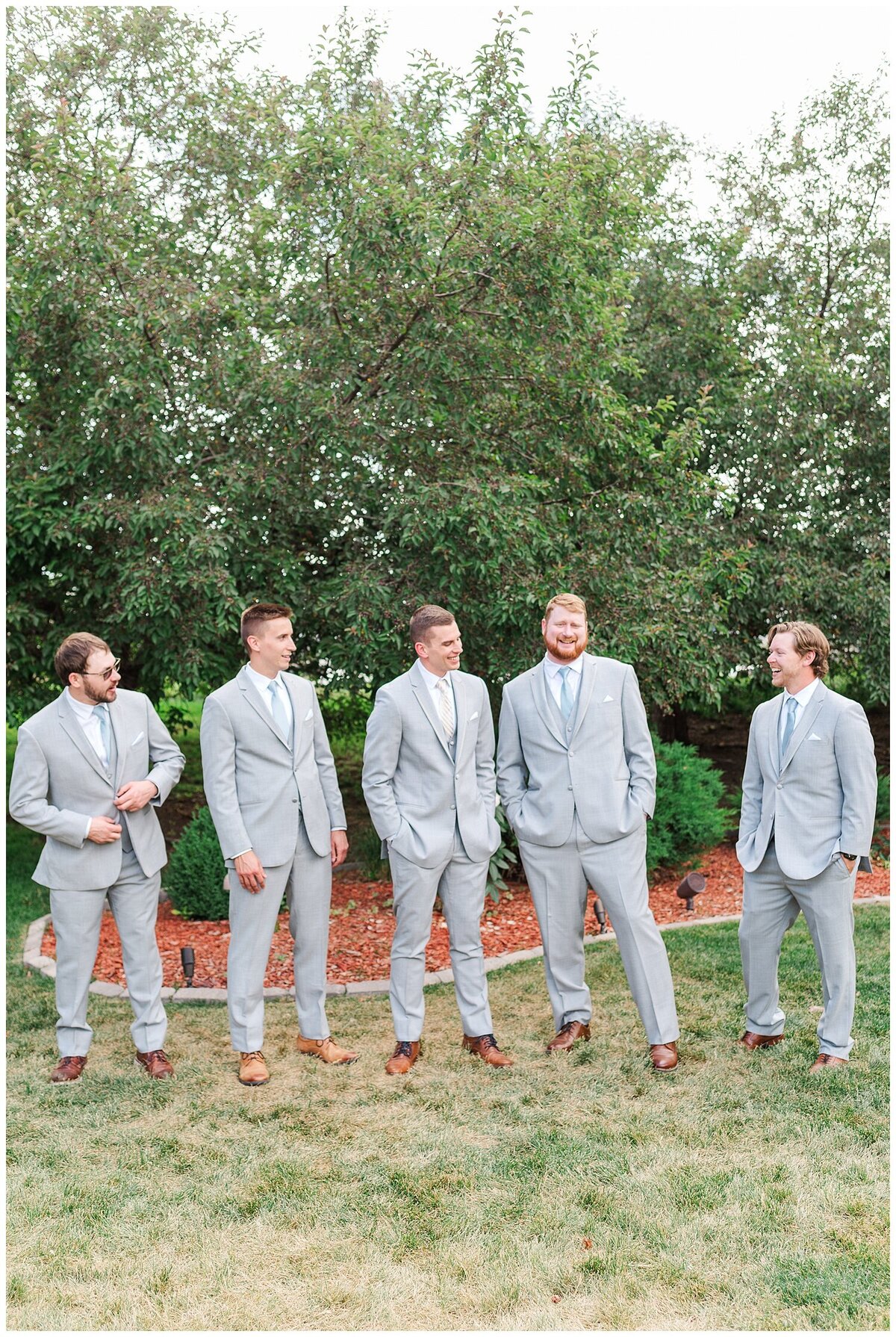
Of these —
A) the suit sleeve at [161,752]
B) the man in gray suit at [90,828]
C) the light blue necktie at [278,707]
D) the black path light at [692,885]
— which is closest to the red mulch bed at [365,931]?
the black path light at [692,885]

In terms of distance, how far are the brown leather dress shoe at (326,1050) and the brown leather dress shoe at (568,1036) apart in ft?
3.13

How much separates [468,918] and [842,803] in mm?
1783

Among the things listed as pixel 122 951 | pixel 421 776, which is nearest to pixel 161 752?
pixel 122 951

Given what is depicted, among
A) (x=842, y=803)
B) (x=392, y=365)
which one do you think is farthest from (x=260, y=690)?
(x=392, y=365)

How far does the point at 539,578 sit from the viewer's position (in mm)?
7379

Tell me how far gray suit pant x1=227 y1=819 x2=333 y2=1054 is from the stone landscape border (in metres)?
0.75

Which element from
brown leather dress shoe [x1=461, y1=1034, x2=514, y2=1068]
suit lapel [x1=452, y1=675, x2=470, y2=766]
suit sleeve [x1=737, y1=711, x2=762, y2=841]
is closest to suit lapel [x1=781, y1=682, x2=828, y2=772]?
suit sleeve [x1=737, y1=711, x2=762, y2=841]

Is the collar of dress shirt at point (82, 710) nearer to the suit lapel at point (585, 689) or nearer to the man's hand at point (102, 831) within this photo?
the man's hand at point (102, 831)

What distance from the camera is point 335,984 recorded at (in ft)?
20.7

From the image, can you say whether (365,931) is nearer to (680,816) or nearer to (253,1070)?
(253,1070)

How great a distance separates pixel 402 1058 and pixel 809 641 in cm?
267

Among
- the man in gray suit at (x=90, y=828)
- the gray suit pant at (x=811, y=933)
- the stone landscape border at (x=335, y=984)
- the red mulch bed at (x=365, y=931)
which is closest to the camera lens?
the gray suit pant at (x=811, y=933)

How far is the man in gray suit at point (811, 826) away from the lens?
4.75 meters

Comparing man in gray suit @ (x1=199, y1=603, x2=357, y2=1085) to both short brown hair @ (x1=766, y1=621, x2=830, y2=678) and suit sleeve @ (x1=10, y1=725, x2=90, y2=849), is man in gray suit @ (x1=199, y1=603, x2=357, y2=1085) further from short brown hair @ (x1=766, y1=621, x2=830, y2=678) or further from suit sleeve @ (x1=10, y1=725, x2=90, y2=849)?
short brown hair @ (x1=766, y1=621, x2=830, y2=678)
